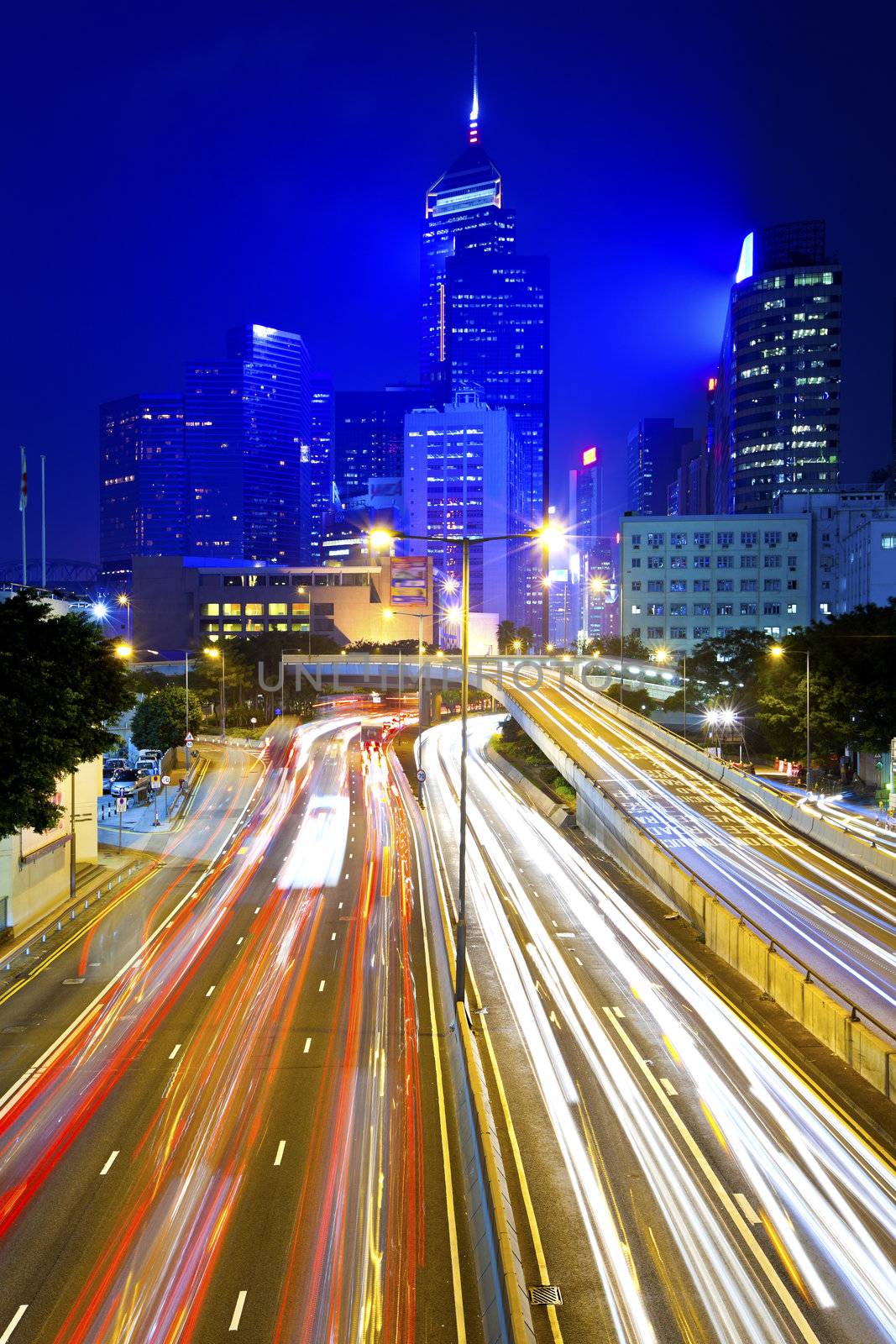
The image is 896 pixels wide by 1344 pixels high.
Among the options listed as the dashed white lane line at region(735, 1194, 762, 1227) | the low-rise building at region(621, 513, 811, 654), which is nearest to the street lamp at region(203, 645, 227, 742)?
the low-rise building at region(621, 513, 811, 654)

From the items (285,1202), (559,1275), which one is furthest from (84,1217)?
(559,1275)

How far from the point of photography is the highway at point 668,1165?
12.9 meters

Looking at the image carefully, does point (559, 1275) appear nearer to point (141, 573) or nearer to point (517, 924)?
point (517, 924)

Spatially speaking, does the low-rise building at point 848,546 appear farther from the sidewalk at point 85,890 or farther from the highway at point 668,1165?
the sidewalk at point 85,890

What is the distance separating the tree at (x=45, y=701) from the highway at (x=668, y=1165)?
1473 centimetres

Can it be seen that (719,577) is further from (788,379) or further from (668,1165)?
(668,1165)

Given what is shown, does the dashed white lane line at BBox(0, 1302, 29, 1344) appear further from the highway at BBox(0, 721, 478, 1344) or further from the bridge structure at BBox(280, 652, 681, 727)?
the bridge structure at BBox(280, 652, 681, 727)

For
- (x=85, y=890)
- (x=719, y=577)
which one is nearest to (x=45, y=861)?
(x=85, y=890)

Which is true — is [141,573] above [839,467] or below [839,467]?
below

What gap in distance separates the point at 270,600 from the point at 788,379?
104 metres

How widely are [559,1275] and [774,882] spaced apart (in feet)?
78.6

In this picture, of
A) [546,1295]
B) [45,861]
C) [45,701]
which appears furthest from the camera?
[45,861]

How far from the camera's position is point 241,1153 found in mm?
17656

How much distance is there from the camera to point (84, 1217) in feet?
51.1
